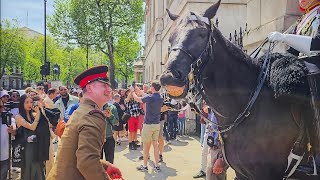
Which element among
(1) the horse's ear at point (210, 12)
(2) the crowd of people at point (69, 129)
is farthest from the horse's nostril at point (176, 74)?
(1) the horse's ear at point (210, 12)

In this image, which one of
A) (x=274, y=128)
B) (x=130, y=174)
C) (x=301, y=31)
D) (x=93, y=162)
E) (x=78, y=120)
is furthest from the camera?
Answer: (x=130, y=174)

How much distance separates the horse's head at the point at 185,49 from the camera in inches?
126

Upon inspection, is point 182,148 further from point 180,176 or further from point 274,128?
point 274,128

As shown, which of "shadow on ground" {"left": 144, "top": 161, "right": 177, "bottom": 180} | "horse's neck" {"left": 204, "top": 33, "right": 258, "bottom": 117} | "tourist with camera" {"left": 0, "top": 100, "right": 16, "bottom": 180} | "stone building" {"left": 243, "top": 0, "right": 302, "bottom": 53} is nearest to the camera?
"horse's neck" {"left": 204, "top": 33, "right": 258, "bottom": 117}

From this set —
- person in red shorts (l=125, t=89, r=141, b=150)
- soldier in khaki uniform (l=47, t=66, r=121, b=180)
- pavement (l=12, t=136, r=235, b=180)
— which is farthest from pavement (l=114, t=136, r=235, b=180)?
soldier in khaki uniform (l=47, t=66, r=121, b=180)

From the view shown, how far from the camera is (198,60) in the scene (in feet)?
10.9

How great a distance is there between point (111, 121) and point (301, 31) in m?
5.11

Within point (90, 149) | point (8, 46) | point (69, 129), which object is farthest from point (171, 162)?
point (8, 46)

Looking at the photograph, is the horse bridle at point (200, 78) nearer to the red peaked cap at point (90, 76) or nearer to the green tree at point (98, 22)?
the red peaked cap at point (90, 76)

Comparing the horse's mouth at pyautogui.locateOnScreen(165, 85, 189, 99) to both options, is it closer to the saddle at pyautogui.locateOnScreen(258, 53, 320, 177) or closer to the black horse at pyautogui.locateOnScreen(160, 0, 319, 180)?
the black horse at pyautogui.locateOnScreen(160, 0, 319, 180)

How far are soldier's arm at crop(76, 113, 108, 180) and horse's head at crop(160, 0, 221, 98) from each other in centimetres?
81

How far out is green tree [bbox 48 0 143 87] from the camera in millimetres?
35000

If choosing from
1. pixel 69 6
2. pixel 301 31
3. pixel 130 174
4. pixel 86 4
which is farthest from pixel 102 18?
pixel 301 31

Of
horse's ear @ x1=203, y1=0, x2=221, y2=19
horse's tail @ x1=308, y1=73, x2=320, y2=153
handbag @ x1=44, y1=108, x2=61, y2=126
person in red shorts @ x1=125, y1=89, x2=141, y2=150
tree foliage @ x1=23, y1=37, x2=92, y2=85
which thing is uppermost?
tree foliage @ x1=23, y1=37, x2=92, y2=85
